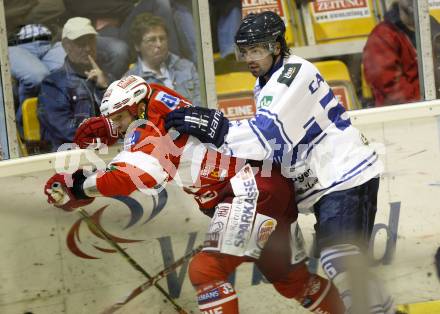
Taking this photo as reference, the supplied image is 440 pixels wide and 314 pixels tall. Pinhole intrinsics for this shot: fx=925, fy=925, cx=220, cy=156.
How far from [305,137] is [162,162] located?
2.09ft

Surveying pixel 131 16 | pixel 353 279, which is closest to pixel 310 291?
pixel 353 279

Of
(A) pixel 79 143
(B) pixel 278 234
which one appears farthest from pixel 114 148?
(B) pixel 278 234

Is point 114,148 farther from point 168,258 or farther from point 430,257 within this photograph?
point 430,257

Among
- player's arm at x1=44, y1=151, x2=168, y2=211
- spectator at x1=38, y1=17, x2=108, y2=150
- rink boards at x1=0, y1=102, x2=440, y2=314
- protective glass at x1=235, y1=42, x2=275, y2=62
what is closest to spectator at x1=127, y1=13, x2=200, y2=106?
spectator at x1=38, y1=17, x2=108, y2=150

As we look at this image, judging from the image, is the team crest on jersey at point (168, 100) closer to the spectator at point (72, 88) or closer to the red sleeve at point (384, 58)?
the spectator at point (72, 88)

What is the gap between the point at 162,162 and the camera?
3.99 meters

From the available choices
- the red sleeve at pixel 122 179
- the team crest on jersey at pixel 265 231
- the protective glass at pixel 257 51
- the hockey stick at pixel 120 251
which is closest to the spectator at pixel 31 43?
the hockey stick at pixel 120 251

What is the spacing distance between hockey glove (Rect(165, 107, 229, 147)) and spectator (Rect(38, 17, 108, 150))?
2.77ft

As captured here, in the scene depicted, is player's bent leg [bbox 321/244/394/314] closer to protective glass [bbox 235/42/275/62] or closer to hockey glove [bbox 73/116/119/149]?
protective glass [bbox 235/42/275/62]

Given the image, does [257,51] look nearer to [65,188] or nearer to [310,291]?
[65,188]

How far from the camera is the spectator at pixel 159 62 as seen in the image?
4.77 m

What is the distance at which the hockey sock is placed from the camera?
13.3ft

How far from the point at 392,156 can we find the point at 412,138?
0.14 meters

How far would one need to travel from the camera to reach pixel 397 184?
16.1 feet
